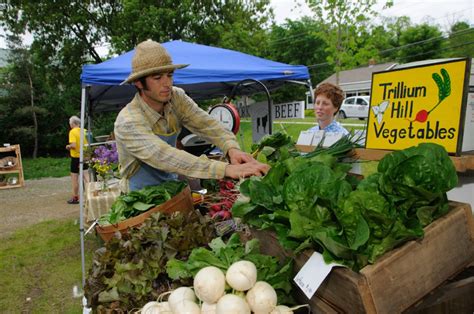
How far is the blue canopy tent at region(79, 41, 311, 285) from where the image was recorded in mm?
4844

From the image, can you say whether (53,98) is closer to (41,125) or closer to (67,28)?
(41,125)

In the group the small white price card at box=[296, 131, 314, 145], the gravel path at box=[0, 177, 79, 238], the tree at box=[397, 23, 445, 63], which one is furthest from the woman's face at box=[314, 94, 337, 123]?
the tree at box=[397, 23, 445, 63]

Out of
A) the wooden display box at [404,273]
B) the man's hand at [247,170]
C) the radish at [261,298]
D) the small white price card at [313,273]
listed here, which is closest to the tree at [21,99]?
the man's hand at [247,170]

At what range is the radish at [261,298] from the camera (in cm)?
126

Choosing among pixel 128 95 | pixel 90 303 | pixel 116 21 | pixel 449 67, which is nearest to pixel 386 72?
pixel 449 67

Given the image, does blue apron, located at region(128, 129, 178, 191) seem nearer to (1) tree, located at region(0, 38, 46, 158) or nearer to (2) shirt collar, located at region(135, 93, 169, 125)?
(2) shirt collar, located at region(135, 93, 169, 125)

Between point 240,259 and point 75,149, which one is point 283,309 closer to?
point 240,259

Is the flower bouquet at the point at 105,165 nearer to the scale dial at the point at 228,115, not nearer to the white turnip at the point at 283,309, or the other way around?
the scale dial at the point at 228,115

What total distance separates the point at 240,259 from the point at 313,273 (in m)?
0.32

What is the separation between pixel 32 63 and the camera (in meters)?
18.6

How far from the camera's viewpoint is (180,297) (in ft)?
4.50

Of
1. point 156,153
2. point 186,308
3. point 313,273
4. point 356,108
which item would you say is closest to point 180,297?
point 186,308

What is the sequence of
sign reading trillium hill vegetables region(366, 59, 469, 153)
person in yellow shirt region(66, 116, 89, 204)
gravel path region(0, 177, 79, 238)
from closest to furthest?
sign reading trillium hill vegetables region(366, 59, 469, 153) < gravel path region(0, 177, 79, 238) < person in yellow shirt region(66, 116, 89, 204)

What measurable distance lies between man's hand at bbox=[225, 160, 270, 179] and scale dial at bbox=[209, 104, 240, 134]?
2.18 metres
